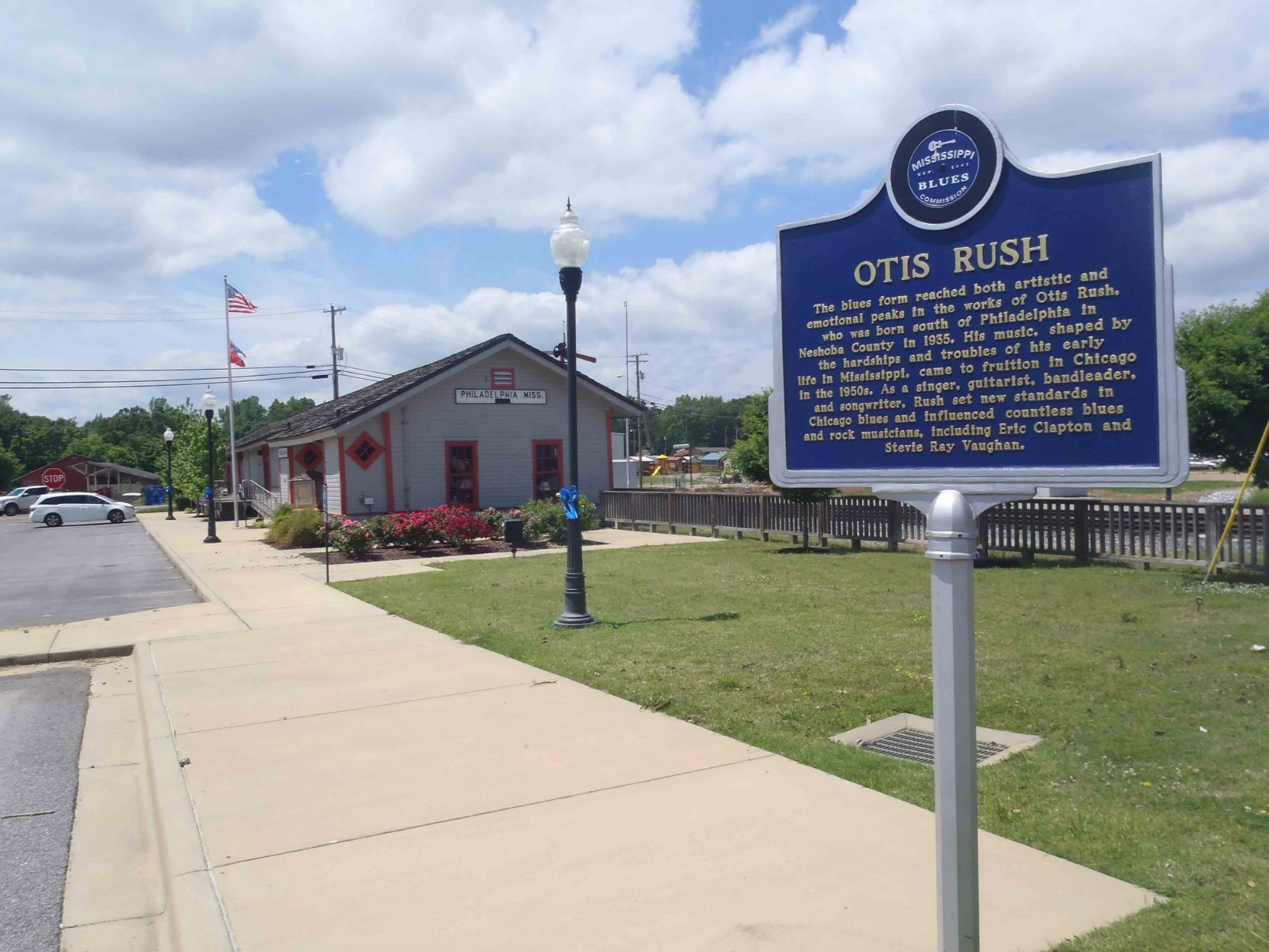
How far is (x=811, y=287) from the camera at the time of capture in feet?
13.5

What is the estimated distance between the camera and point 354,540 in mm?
20516

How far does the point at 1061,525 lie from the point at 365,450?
17246 millimetres

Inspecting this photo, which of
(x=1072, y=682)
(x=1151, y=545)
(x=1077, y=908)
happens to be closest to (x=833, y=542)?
(x=1151, y=545)

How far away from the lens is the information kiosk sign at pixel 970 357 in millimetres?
3207

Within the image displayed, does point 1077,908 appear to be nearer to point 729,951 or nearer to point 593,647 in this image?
point 729,951

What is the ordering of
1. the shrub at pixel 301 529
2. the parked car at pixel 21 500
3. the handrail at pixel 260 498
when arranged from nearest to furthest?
the shrub at pixel 301 529 → the handrail at pixel 260 498 → the parked car at pixel 21 500

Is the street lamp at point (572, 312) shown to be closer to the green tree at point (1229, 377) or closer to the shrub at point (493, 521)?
the shrub at point (493, 521)

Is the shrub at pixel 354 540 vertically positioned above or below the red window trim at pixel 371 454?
below

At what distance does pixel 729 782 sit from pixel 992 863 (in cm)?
162

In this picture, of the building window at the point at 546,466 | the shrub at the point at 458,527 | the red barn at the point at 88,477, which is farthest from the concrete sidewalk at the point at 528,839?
the red barn at the point at 88,477

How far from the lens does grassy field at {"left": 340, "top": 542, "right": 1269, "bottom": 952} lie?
4461 millimetres

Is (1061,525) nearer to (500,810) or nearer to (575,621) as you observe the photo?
(575,621)

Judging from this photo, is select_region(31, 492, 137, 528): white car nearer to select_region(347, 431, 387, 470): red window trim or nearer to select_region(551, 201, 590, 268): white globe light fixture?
select_region(347, 431, 387, 470): red window trim

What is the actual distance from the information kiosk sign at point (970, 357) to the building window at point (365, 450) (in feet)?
75.5
